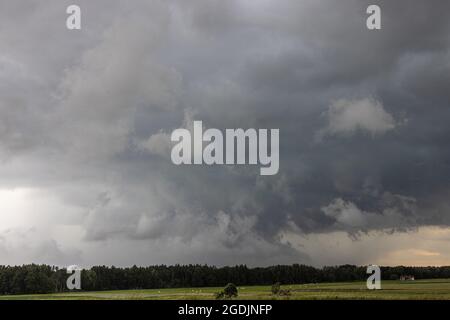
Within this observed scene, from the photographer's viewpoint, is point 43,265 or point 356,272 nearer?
point 356,272

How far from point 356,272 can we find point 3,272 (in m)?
111

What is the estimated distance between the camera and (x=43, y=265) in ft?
620

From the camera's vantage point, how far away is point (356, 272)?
14712 cm

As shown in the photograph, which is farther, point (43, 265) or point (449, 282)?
point (43, 265)

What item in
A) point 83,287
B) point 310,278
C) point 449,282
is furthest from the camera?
point 83,287

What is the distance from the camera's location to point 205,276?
161 metres

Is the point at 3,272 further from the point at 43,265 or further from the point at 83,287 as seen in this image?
the point at 83,287
